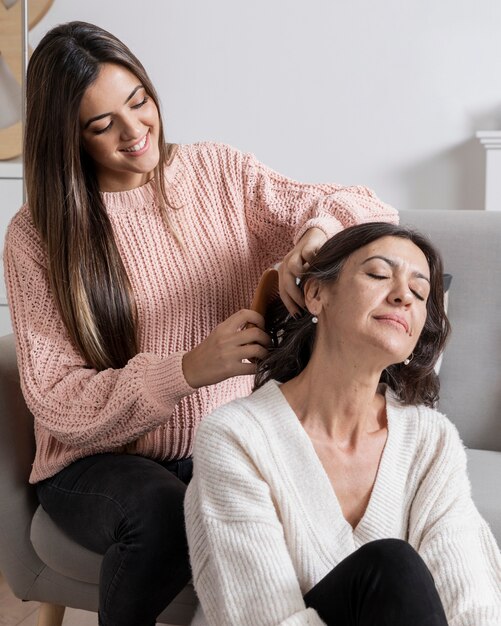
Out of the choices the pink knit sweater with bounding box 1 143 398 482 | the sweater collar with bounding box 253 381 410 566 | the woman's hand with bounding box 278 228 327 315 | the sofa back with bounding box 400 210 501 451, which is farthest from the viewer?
the sofa back with bounding box 400 210 501 451

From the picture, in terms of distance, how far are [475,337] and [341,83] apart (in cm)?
140

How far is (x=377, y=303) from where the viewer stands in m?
1.38

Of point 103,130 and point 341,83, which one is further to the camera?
point 341,83

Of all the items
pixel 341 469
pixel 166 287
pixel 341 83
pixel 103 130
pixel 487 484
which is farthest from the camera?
pixel 341 83

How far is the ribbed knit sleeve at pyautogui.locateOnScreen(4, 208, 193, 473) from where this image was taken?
60.9 inches

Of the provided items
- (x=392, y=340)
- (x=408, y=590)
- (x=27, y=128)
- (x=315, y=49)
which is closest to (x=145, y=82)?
(x=27, y=128)

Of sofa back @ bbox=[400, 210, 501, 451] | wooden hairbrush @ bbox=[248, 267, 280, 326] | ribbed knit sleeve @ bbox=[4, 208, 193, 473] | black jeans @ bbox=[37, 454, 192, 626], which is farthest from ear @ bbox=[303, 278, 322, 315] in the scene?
sofa back @ bbox=[400, 210, 501, 451]

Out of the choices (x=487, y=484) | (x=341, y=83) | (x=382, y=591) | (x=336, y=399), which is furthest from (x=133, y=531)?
(x=341, y=83)

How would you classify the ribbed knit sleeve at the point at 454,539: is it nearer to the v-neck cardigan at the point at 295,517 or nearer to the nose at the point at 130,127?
the v-neck cardigan at the point at 295,517

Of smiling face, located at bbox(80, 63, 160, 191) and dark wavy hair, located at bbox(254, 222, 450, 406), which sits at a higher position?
smiling face, located at bbox(80, 63, 160, 191)

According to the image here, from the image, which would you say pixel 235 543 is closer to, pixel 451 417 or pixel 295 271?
pixel 295 271

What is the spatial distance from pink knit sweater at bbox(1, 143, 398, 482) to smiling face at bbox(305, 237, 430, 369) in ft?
0.50

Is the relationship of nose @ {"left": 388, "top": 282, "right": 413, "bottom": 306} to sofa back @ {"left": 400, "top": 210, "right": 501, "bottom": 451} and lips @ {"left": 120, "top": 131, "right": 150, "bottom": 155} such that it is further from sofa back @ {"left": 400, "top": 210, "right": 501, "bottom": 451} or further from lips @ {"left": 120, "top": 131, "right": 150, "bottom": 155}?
sofa back @ {"left": 400, "top": 210, "right": 501, "bottom": 451}

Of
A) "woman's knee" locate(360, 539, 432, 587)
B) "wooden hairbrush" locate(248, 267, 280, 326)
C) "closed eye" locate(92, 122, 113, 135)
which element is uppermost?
"closed eye" locate(92, 122, 113, 135)
